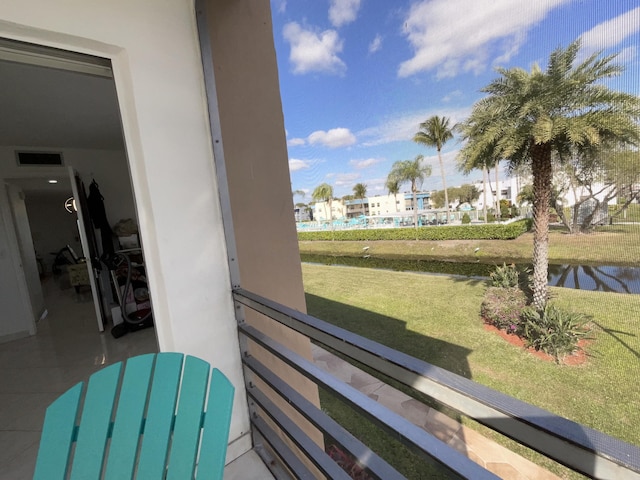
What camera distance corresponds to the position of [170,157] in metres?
1.23

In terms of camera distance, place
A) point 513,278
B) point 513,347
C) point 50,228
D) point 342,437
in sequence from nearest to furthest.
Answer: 1. point 342,437
2. point 513,347
3. point 513,278
4. point 50,228

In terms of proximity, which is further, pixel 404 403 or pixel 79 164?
pixel 79 164

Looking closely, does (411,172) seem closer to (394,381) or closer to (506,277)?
(506,277)

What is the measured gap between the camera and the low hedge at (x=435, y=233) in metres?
7.91

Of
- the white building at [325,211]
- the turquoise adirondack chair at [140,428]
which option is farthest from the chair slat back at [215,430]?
the white building at [325,211]

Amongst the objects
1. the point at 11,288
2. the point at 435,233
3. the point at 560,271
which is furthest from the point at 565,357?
the point at 435,233

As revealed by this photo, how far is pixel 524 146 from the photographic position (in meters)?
5.43

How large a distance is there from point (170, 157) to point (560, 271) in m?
9.93

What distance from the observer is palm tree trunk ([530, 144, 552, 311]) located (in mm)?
5672

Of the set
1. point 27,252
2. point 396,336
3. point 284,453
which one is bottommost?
point 396,336

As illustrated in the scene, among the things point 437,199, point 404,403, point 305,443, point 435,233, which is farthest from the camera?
point 437,199

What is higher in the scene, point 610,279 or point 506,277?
point 610,279

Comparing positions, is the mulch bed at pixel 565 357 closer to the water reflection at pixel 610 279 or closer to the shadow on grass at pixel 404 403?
the shadow on grass at pixel 404 403

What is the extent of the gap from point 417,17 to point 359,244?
502 inches
